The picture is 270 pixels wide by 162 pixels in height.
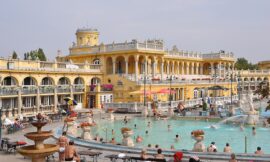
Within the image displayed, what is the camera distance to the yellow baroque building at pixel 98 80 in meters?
40.3

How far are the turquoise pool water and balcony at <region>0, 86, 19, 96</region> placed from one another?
32.2 feet

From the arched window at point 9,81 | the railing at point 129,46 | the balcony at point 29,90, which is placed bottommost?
the balcony at point 29,90

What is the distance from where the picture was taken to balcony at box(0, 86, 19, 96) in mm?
37241

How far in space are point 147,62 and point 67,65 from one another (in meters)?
13.1

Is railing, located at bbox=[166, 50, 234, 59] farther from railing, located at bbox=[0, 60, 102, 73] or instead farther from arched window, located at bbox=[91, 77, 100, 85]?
railing, located at bbox=[0, 60, 102, 73]

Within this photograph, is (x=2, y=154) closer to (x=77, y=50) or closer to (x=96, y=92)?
(x=96, y=92)

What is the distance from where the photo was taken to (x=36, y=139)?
11867mm

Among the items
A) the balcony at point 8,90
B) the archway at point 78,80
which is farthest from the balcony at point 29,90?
the archway at point 78,80

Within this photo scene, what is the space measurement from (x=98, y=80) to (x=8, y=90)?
57.3 feet

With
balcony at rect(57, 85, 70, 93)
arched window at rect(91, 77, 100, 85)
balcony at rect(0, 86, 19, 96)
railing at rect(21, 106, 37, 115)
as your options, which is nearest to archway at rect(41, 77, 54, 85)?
balcony at rect(57, 85, 70, 93)

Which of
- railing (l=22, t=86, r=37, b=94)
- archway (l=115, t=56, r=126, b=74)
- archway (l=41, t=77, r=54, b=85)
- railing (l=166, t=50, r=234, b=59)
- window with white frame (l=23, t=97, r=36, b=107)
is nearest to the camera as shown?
railing (l=22, t=86, r=37, b=94)

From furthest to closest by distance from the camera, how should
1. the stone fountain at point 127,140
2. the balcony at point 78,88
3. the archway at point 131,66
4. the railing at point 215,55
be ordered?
the railing at point 215,55
the archway at point 131,66
the balcony at point 78,88
the stone fountain at point 127,140

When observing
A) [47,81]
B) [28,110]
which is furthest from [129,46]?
[28,110]

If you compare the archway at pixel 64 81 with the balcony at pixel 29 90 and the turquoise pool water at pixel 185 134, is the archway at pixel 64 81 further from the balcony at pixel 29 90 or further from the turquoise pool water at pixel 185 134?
the turquoise pool water at pixel 185 134
